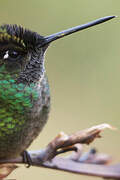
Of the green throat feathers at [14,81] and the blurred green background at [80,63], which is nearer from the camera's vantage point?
the green throat feathers at [14,81]

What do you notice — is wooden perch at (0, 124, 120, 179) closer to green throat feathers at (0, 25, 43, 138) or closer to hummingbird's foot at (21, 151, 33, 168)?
hummingbird's foot at (21, 151, 33, 168)

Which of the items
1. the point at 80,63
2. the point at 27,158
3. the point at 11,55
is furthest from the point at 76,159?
the point at 80,63

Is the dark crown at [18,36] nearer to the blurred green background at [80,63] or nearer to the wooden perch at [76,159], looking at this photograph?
the wooden perch at [76,159]

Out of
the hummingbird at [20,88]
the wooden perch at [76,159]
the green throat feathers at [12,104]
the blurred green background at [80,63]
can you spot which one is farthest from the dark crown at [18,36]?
the blurred green background at [80,63]

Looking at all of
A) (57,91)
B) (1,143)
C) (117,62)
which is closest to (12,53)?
(1,143)

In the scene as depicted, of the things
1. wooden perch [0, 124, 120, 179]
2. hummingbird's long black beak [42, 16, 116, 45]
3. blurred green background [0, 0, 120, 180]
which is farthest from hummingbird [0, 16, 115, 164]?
blurred green background [0, 0, 120, 180]

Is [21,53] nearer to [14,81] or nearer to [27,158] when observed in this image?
[14,81]
